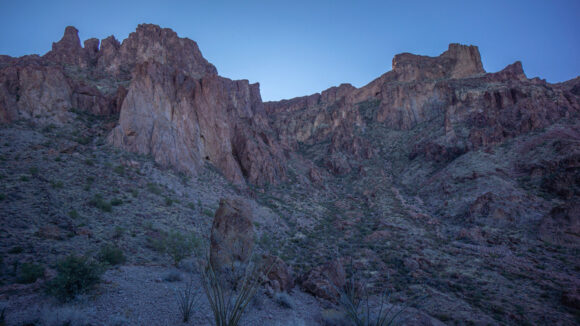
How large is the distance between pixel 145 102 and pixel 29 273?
73.3ft

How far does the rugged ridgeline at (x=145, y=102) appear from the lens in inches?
900

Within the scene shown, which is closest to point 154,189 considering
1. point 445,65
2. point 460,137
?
point 460,137

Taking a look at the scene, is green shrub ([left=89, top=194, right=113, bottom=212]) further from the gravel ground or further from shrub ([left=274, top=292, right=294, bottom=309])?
shrub ([left=274, top=292, right=294, bottom=309])

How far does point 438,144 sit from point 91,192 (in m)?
45.9

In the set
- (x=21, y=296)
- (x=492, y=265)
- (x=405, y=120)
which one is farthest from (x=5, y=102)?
(x=405, y=120)

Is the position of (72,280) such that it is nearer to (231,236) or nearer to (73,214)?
(231,236)

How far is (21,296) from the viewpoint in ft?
20.0

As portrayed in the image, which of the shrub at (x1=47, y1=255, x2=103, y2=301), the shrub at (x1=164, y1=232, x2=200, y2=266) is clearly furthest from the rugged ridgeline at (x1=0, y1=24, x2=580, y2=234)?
the shrub at (x1=47, y1=255, x2=103, y2=301)

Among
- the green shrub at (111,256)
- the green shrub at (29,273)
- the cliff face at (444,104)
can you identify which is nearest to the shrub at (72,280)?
the green shrub at (29,273)

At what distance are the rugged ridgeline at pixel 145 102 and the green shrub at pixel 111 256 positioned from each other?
48.5ft

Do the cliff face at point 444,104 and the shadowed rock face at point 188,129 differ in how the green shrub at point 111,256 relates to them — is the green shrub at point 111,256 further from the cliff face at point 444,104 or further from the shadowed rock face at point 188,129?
the cliff face at point 444,104

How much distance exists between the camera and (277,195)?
105 ft

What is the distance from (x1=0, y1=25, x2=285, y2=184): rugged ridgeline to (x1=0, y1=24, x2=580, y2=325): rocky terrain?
20 centimetres

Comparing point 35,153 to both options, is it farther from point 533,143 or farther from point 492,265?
point 533,143
